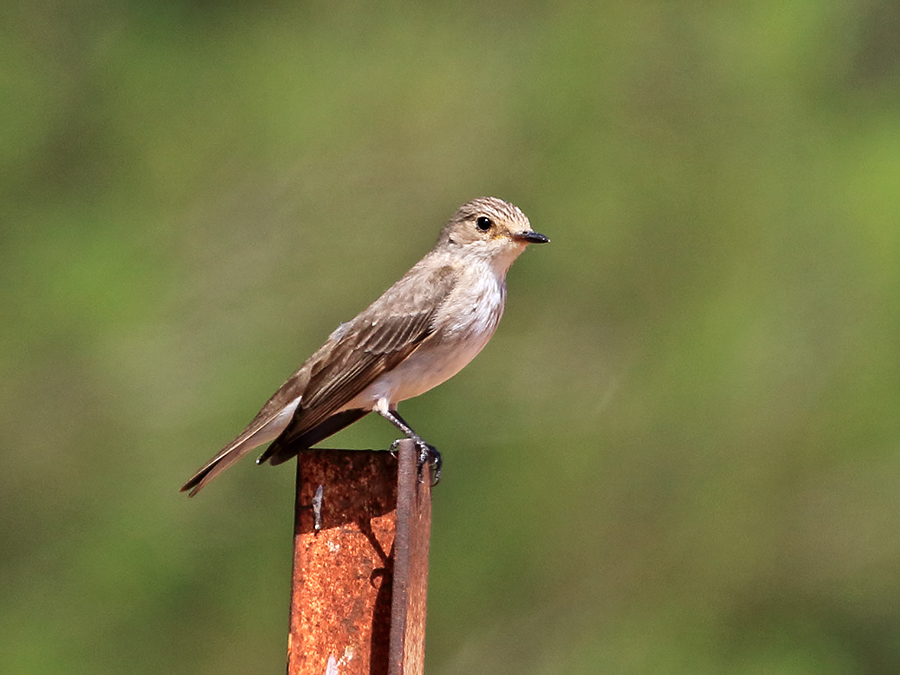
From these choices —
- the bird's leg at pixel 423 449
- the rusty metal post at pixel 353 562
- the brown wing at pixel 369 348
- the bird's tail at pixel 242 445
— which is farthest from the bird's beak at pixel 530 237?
the rusty metal post at pixel 353 562

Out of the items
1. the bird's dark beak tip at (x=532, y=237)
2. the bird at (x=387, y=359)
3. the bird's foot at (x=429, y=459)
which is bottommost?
the bird's foot at (x=429, y=459)

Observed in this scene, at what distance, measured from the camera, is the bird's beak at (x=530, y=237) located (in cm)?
488

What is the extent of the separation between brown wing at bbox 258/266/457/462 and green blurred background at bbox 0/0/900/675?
402cm

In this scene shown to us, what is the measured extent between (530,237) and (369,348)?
850mm

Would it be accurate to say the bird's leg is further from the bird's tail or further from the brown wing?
the bird's tail

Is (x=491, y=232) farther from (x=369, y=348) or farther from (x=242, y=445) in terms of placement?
(x=242, y=445)

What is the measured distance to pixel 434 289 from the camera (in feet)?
15.5

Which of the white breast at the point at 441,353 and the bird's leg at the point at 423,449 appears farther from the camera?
the white breast at the point at 441,353

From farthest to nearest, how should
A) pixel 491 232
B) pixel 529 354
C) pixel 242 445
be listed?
pixel 529 354 → pixel 491 232 → pixel 242 445

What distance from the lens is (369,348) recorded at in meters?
4.51

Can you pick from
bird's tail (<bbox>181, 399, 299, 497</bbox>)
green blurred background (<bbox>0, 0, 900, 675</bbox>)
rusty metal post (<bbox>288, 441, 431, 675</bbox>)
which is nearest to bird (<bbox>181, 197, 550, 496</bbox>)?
bird's tail (<bbox>181, 399, 299, 497</bbox>)

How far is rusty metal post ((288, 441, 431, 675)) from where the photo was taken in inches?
119

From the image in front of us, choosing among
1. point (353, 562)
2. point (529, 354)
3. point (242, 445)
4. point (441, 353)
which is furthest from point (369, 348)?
point (529, 354)

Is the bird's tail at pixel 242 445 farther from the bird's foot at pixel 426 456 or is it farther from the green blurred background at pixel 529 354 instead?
the green blurred background at pixel 529 354
